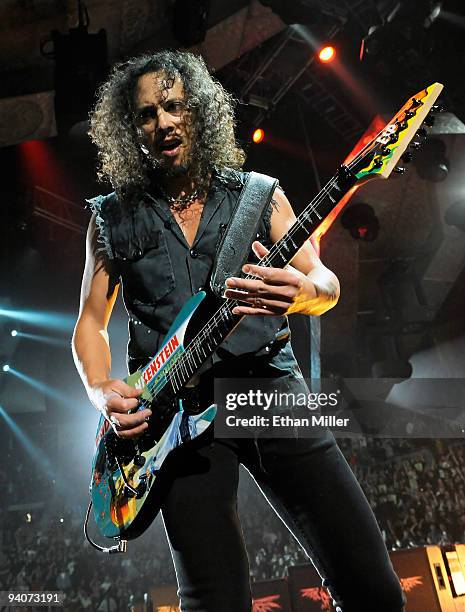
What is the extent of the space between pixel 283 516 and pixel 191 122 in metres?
1.29

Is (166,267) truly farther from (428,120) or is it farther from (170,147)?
(428,120)

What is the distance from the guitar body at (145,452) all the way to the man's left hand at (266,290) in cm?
27

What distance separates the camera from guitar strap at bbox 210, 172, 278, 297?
1.53 meters

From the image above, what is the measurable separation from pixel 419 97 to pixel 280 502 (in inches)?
46.1

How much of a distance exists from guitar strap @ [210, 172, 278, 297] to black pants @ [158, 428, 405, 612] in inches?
18.2

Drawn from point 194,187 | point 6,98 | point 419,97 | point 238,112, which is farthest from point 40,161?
point 419,97

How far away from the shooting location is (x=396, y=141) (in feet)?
4.74

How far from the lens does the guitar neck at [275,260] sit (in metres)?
1.42

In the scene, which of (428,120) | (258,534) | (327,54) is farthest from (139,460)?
(258,534)

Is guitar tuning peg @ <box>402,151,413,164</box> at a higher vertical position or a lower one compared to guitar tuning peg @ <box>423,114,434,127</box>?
lower

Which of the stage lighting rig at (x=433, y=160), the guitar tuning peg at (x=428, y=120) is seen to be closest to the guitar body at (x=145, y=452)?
the guitar tuning peg at (x=428, y=120)

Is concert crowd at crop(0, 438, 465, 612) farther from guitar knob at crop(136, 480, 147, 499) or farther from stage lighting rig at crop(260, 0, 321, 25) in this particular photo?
stage lighting rig at crop(260, 0, 321, 25)

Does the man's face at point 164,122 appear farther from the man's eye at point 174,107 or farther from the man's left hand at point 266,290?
the man's left hand at point 266,290

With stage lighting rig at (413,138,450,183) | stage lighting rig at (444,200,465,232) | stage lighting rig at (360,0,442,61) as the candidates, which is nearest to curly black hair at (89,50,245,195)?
stage lighting rig at (360,0,442,61)
